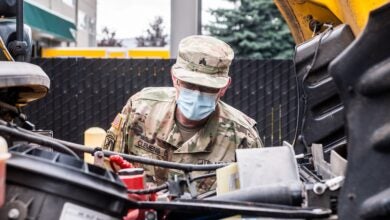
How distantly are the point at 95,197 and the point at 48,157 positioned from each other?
206mm

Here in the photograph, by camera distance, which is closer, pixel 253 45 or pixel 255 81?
pixel 255 81

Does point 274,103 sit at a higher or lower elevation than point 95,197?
lower

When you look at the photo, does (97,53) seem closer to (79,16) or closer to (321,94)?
(79,16)

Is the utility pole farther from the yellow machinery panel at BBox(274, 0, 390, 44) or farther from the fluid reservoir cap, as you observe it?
the fluid reservoir cap

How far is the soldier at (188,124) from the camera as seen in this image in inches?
155

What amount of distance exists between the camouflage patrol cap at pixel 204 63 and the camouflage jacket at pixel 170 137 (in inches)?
13.7

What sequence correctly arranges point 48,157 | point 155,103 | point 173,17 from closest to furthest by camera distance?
point 48,157, point 155,103, point 173,17

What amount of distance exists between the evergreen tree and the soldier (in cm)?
2702

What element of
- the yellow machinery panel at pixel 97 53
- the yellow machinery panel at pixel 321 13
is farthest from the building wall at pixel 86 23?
the yellow machinery panel at pixel 321 13

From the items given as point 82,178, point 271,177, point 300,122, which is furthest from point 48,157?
point 300,122

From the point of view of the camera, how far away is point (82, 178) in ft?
5.35

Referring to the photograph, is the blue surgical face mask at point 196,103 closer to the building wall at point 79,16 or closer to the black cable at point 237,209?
the black cable at point 237,209

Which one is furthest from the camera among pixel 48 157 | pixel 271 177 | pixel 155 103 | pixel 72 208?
pixel 155 103

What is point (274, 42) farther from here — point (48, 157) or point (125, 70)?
point (48, 157)
